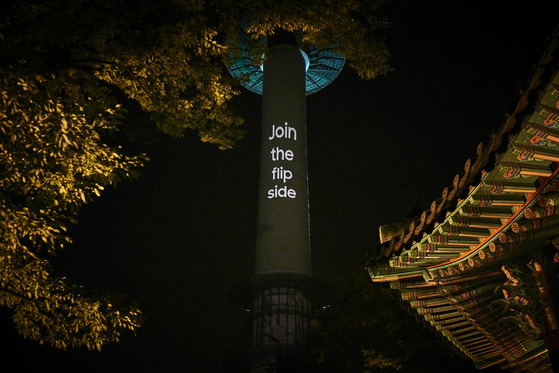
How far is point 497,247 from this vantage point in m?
5.25

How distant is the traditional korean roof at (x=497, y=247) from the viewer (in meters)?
4.09

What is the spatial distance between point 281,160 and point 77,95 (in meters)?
30.2

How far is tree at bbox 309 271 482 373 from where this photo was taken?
17641mm

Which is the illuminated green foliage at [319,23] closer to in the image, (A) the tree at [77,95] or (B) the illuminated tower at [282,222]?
(A) the tree at [77,95]

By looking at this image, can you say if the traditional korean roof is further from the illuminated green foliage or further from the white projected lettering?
the white projected lettering

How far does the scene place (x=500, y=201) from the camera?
15.7ft

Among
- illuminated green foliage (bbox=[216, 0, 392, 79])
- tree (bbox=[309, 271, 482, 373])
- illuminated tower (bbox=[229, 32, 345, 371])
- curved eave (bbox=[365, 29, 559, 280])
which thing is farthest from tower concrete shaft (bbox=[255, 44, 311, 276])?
curved eave (bbox=[365, 29, 559, 280])

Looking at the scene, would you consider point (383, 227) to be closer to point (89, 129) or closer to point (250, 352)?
point (89, 129)

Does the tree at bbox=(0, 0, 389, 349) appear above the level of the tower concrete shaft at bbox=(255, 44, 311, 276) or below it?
below

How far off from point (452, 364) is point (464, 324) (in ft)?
26.2

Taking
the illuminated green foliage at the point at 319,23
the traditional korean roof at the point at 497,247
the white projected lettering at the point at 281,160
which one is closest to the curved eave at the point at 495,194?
the traditional korean roof at the point at 497,247

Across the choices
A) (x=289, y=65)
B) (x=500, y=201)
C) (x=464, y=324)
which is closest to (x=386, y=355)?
(x=464, y=324)

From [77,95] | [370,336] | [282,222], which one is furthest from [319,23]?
[282,222]

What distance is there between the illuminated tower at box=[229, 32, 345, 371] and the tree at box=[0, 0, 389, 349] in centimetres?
2335
